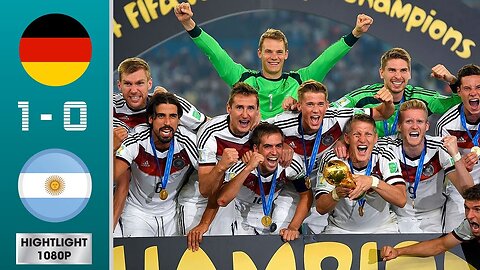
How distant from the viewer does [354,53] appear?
5.86 metres

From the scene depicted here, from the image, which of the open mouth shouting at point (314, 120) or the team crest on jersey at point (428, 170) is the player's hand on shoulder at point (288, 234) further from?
the team crest on jersey at point (428, 170)

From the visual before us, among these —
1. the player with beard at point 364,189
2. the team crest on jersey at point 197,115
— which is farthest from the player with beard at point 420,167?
the team crest on jersey at point 197,115

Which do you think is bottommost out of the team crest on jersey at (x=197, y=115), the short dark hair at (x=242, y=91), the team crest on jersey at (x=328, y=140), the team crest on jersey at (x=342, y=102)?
the team crest on jersey at (x=328, y=140)

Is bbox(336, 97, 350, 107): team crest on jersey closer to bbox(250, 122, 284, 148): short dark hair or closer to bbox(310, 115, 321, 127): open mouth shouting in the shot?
bbox(310, 115, 321, 127): open mouth shouting

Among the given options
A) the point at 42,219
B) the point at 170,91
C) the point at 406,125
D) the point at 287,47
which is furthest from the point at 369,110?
the point at 42,219

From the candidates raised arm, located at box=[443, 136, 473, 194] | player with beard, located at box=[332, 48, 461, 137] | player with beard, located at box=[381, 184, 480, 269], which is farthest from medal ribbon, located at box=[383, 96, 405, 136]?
player with beard, located at box=[381, 184, 480, 269]

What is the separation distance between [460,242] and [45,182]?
8.86 feet

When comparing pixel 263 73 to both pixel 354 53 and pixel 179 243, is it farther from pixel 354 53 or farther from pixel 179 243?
pixel 179 243

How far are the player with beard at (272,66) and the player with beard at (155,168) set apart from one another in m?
0.45

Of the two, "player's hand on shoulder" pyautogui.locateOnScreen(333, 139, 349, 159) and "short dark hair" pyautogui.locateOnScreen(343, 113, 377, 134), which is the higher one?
"short dark hair" pyautogui.locateOnScreen(343, 113, 377, 134)

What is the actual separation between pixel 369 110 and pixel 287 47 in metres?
0.69

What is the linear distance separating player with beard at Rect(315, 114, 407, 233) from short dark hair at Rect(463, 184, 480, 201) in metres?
0.39

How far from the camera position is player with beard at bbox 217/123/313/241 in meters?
5.19

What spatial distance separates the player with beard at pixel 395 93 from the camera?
18.4ft
